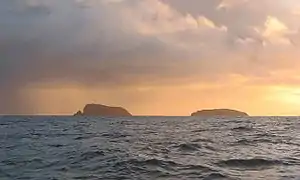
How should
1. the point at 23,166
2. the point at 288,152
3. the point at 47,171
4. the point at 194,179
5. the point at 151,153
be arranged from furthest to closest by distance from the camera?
the point at 288,152, the point at 151,153, the point at 23,166, the point at 47,171, the point at 194,179

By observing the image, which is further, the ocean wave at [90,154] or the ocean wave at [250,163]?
the ocean wave at [90,154]

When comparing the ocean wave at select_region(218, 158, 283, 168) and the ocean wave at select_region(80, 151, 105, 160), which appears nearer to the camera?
the ocean wave at select_region(218, 158, 283, 168)

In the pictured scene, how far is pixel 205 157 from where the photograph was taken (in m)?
22.2

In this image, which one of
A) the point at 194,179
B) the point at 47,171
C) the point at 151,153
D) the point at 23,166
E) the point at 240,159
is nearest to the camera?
the point at 194,179

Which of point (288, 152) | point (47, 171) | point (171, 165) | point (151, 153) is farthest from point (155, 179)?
point (288, 152)

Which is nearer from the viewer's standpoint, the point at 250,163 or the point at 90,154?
the point at 250,163

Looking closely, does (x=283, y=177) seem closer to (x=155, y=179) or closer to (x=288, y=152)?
(x=155, y=179)

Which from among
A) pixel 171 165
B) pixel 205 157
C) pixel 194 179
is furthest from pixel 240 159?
pixel 194 179

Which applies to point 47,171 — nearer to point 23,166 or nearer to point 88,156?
point 23,166

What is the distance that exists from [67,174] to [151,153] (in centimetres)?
769

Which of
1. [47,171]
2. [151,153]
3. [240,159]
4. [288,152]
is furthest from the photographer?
[288,152]

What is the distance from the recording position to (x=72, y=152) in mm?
23781

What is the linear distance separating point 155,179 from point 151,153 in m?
7.78

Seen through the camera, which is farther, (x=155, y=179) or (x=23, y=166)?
(x=23, y=166)
